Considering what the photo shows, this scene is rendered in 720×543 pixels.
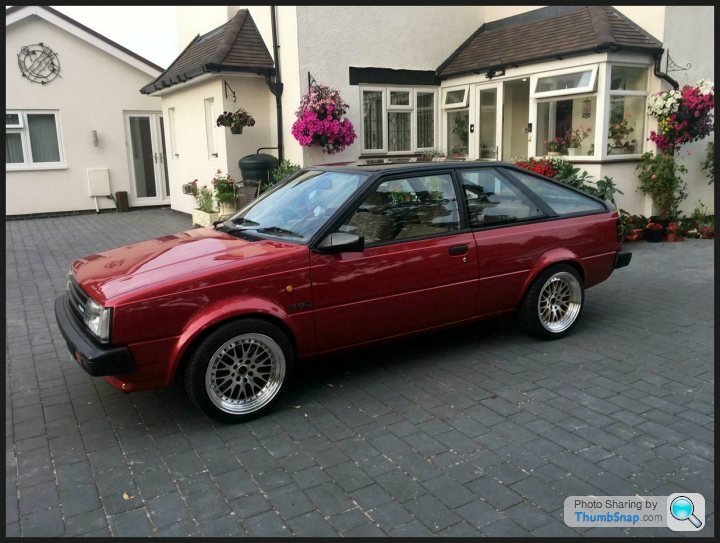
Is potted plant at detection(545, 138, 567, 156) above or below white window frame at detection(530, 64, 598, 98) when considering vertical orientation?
below

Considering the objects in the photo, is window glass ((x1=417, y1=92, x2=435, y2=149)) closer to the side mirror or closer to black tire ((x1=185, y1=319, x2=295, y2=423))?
the side mirror

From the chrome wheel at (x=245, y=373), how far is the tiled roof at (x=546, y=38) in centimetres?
824

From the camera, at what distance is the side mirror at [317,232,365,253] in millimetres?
4121

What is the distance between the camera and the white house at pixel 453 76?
10.2m

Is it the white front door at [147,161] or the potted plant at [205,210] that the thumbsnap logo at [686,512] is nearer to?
the potted plant at [205,210]

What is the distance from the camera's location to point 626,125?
10.4 meters

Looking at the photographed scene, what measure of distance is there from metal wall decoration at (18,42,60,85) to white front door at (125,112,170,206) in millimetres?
2287

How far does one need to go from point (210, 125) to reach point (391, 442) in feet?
35.7

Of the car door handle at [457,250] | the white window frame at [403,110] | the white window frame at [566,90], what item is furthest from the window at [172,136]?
the car door handle at [457,250]

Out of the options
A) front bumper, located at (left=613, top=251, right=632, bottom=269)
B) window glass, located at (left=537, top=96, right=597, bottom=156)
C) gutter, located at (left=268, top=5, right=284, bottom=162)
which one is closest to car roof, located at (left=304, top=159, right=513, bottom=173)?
front bumper, located at (left=613, top=251, right=632, bottom=269)

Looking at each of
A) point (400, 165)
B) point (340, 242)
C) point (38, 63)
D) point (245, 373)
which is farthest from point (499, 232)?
point (38, 63)

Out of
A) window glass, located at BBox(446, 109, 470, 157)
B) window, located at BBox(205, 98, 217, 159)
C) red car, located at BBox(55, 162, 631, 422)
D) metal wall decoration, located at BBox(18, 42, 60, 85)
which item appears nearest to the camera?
red car, located at BBox(55, 162, 631, 422)

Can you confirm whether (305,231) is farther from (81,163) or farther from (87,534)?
(81,163)

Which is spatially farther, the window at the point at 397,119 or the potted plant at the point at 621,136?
the window at the point at 397,119
